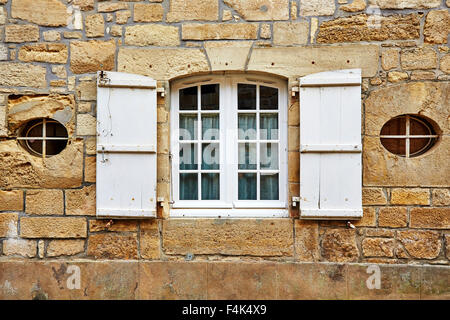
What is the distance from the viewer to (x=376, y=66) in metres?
3.10

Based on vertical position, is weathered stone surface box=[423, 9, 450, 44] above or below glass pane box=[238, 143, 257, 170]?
above

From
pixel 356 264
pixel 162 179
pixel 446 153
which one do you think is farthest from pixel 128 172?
pixel 446 153

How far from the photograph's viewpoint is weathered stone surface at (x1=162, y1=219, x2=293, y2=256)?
315 cm

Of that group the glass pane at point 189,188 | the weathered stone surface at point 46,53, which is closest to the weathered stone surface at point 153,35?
the weathered stone surface at point 46,53

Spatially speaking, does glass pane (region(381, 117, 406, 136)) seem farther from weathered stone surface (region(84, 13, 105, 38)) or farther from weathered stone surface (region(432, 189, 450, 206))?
weathered stone surface (region(84, 13, 105, 38))

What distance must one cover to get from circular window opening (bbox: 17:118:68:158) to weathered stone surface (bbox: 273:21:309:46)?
2.14 m

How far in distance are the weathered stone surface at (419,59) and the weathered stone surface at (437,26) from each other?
0.11 m

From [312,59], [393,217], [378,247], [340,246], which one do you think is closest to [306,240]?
[340,246]

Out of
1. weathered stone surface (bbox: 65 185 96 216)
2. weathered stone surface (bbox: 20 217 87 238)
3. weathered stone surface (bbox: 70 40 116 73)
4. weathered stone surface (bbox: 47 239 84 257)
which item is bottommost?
weathered stone surface (bbox: 47 239 84 257)

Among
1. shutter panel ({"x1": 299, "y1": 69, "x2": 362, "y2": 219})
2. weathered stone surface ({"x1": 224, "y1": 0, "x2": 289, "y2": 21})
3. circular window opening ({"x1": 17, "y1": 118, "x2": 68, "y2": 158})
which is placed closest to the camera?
shutter panel ({"x1": 299, "y1": 69, "x2": 362, "y2": 219})

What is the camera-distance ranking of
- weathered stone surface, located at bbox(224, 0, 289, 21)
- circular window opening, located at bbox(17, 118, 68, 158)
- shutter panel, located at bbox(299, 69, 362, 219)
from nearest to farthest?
shutter panel, located at bbox(299, 69, 362, 219) < weathered stone surface, located at bbox(224, 0, 289, 21) < circular window opening, located at bbox(17, 118, 68, 158)

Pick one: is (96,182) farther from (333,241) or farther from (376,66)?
(376,66)

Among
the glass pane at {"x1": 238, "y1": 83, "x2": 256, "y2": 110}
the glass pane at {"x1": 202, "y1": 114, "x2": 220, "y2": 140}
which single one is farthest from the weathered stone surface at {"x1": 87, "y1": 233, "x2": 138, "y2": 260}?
the glass pane at {"x1": 238, "y1": 83, "x2": 256, "y2": 110}

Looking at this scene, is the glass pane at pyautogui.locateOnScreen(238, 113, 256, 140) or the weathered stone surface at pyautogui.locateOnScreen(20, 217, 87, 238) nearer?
the weathered stone surface at pyautogui.locateOnScreen(20, 217, 87, 238)
